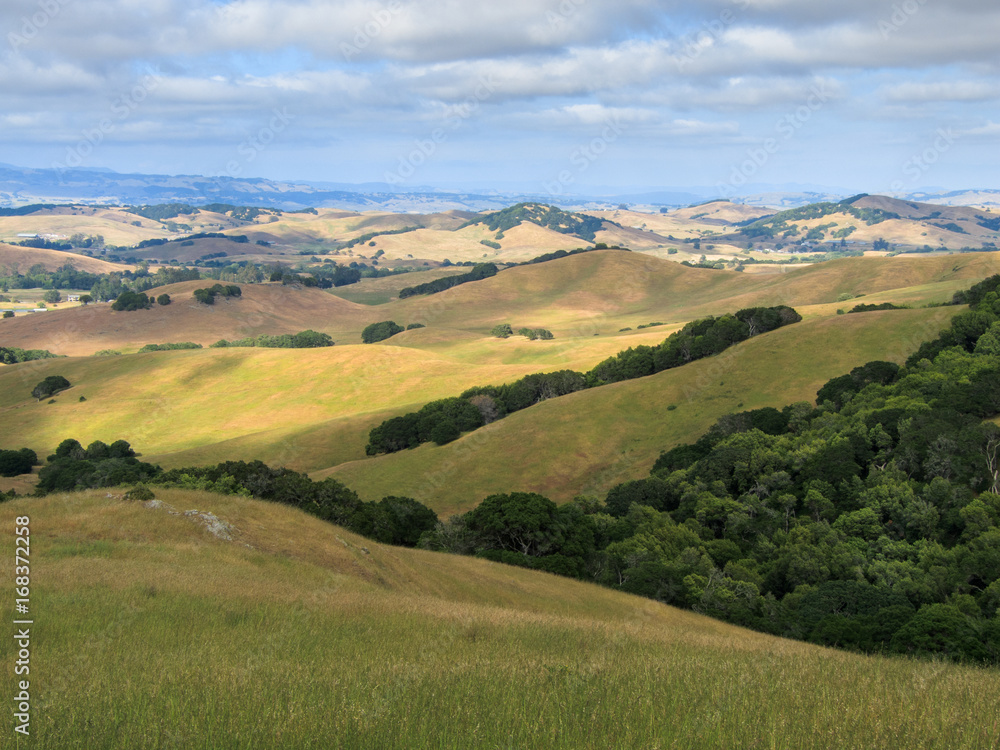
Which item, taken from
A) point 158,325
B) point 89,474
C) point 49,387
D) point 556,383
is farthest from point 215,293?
point 89,474

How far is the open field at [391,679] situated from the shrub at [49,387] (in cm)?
11160

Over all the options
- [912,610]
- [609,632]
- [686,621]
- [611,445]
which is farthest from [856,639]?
[611,445]

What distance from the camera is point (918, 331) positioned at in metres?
78.2

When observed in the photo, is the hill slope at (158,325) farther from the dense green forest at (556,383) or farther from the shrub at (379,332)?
the dense green forest at (556,383)

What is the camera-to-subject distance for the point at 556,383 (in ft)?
307

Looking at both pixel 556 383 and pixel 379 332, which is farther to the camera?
pixel 379 332

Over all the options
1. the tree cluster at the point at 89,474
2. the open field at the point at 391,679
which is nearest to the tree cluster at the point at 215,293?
the tree cluster at the point at 89,474

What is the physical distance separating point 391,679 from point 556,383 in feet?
284

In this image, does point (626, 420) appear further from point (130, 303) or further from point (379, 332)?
point (130, 303)

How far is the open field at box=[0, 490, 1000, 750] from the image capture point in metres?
5.47

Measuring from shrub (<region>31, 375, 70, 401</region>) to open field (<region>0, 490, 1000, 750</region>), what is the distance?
112 meters

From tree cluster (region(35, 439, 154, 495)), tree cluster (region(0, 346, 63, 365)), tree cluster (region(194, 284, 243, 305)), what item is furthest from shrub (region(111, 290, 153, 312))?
tree cluster (region(35, 439, 154, 495))

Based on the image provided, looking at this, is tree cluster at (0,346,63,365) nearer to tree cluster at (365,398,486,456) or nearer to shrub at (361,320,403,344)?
shrub at (361,320,403,344)

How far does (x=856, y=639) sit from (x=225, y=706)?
1176 inches
